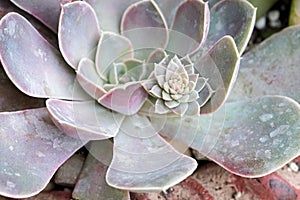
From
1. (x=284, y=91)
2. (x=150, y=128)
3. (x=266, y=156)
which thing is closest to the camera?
(x=266, y=156)

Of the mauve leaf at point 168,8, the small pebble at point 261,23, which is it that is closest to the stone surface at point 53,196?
the mauve leaf at point 168,8

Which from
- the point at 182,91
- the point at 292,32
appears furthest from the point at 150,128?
the point at 292,32

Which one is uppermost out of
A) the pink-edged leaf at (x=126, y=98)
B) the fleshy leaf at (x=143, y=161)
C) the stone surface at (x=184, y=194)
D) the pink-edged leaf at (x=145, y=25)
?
the pink-edged leaf at (x=145, y=25)

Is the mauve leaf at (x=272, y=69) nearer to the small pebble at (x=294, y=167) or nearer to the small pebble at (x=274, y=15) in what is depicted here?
the small pebble at (x=294, y=167)

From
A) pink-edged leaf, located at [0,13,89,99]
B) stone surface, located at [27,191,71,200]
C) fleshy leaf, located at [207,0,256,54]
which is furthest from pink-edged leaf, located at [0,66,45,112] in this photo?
fleshy leaf, located at [207,0,256,54]

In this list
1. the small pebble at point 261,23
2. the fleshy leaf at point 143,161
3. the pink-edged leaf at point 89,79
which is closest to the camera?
the fleshy leaf at point 143,161

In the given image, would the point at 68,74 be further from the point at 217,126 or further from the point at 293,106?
the point at 293,106

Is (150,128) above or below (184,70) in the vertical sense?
below
